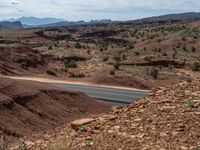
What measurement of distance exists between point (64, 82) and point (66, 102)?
17.8 meters

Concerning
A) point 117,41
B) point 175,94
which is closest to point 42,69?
point 175,94

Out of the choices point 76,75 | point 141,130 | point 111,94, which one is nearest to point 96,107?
point 111,94

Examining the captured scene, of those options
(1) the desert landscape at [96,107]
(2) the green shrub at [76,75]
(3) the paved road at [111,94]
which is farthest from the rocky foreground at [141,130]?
(2) the green shrub at [76,75]

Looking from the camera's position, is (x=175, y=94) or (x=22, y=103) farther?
(x=22, y=103)

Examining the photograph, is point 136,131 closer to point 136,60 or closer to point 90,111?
point 90,111

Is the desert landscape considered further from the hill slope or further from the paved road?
the paved road

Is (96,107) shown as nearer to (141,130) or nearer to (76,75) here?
(141,130)

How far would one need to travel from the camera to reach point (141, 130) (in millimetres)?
9344

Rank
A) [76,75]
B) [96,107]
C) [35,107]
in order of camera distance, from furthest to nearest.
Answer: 1. [76,75]
2. [96,107]
3. [35,107]

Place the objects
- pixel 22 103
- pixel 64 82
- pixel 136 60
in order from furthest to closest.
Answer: pixel 136 60 → pixel 64 82 → pixel 22 103

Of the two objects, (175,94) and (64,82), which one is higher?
(175,94)

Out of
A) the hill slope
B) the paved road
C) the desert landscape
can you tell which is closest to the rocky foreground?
the desert landscape

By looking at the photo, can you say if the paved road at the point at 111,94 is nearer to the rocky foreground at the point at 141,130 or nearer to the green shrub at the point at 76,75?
the green shrub at the point at 76,75

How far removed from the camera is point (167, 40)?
9188 cm
